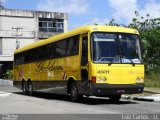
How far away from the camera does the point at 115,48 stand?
19844mm

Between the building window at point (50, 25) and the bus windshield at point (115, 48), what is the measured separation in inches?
2210

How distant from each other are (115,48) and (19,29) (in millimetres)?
53324

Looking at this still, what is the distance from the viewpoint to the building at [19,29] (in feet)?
235

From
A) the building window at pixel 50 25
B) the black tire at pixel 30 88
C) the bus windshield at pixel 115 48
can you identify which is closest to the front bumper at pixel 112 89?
the bus windshield at pixel 115 48

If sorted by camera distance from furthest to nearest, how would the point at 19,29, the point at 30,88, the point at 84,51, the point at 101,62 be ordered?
the point at 19,29
the point at 30,88
the point at 84,51
the point at 101,62

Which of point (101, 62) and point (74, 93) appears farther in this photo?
point (74, 93)

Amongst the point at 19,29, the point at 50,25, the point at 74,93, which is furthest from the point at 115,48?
the point at 50,25

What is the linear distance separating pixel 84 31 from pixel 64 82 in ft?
10.5

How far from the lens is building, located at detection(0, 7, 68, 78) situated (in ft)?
235

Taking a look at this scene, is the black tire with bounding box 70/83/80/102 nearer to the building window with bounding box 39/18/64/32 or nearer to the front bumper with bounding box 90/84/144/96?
the front bumper with bounding box 90/84/144/96

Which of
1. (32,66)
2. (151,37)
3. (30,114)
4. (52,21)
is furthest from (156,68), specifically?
(52,21)

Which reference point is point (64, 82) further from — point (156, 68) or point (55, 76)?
point (156, 68)

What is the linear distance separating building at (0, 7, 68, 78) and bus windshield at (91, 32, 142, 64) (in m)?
52.3

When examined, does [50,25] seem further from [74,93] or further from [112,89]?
[112,89]
